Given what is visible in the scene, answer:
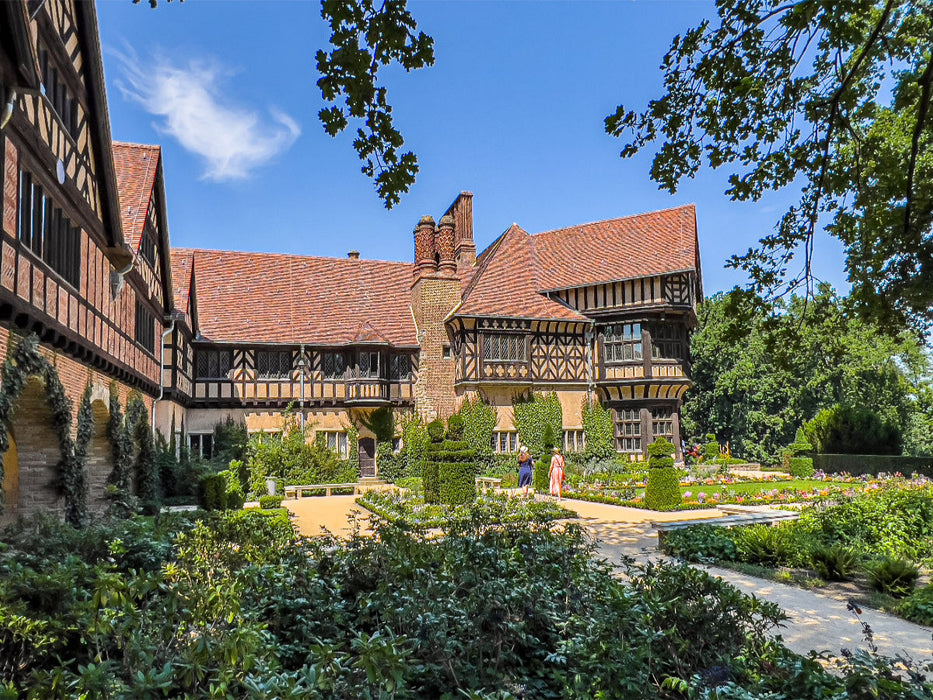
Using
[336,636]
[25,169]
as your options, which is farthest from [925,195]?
[25,169]

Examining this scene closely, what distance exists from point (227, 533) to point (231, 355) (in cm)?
2024

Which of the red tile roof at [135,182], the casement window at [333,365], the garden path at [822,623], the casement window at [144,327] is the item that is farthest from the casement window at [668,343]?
the red tile roof at [135,182]

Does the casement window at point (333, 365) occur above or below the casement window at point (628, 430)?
above

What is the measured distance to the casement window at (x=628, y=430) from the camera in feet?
97.4

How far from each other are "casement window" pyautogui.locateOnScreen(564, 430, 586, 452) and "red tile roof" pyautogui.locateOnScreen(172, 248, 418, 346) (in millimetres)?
7990

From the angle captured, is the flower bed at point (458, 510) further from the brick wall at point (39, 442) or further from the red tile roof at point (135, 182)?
the red tile roof at point (135, 182)

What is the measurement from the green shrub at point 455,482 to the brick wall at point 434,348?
10533 mm

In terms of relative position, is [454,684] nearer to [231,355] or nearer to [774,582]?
[774,582]

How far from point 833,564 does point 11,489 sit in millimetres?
14103

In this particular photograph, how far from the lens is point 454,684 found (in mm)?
4746

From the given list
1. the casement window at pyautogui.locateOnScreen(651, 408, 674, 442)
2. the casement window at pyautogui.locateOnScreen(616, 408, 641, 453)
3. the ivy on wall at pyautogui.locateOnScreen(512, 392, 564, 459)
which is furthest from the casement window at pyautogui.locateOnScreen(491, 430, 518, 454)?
the casement window at pyautogui.locateOnScreen(651, 408, 674, 442)

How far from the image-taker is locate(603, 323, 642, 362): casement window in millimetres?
29531

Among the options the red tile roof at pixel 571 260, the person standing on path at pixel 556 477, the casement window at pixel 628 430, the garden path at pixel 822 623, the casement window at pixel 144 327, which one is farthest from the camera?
the casement window at pixel 628 430

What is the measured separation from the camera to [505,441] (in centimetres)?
2877
